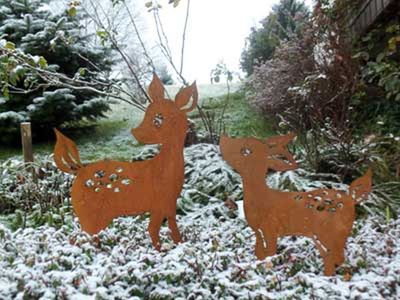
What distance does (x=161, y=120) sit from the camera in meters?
2.72

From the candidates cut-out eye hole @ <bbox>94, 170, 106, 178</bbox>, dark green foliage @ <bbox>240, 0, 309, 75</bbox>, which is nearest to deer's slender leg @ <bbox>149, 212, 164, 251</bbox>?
cut-out eye hole @ <bbox>94, 170, 106, 178</bbox>

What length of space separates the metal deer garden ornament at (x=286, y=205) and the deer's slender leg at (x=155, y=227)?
58cm

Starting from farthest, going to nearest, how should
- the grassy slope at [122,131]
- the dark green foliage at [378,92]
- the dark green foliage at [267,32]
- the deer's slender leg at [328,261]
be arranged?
the dark green foliage at [267,32]
the grassy slope at [122,131]
the dark green foliage at [378,92]
the deer's slender leg at [328,261]

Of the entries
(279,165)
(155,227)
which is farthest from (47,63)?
(279,165)

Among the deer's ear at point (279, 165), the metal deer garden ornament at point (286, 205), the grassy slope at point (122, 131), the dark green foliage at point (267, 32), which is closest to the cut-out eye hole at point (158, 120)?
the metal deer garden ornament at point (286, 205)

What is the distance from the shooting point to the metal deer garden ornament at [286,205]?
2.39 metres

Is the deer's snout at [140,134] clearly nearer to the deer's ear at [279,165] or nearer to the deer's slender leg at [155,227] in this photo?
the deer's slender leg at [155,227]

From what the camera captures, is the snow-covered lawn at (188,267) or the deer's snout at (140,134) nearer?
the snow-covered lawn at (188,267)

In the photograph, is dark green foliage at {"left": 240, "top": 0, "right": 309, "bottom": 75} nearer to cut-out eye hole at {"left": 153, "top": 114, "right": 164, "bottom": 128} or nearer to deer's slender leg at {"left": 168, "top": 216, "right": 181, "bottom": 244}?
cut-out eye hole at {"left": 153, "top": 114, "right": 164, "bottom": 128}

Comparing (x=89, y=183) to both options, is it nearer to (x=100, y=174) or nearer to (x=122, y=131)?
(x=100, y=174)

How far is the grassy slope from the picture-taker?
6.82 meters

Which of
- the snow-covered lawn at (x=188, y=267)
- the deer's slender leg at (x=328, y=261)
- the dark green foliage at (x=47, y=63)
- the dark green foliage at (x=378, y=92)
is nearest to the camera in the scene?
the snow-covered lawn at (x=188, y=267)

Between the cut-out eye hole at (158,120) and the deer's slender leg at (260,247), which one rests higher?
the cut-out eye hole at (158,120)

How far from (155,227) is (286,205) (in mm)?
840
